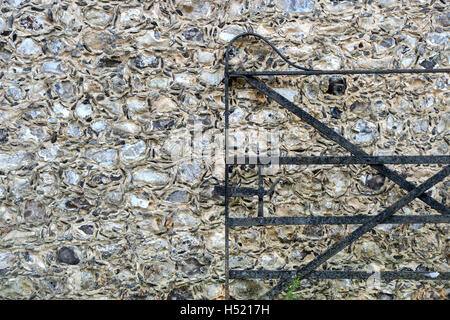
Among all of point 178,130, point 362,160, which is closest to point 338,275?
point 362,160

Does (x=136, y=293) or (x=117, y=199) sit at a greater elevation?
(x=117, y=199)

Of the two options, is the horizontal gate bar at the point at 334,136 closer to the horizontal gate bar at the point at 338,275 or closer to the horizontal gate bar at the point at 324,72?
the horizontal gate bar at the point at 324,72

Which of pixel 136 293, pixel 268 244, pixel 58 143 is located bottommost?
pixel 136 293

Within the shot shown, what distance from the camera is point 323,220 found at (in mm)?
→ 3078

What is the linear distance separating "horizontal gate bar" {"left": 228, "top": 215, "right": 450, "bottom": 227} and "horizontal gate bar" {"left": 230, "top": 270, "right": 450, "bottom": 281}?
381 millimetres

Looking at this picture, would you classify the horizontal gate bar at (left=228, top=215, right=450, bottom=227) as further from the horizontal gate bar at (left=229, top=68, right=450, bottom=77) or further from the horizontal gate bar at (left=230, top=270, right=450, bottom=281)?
the horizontal gate bar at (left=229, top=68, right=450, bottom=77)

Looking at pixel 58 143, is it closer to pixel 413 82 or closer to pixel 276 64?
pixel 276 64

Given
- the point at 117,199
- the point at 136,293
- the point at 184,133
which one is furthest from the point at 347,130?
the point at 136,293

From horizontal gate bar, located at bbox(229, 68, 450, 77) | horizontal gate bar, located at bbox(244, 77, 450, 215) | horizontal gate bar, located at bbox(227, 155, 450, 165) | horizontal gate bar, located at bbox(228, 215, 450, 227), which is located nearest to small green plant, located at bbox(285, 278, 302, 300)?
horizontal gate bar, located at bbox(228, 215, 450, 227)

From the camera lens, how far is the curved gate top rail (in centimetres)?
305

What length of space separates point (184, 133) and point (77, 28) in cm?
117

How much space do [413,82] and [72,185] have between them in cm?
279

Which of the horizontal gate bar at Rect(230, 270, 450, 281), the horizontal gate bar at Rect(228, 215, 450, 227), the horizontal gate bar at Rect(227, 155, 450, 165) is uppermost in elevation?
the horizontal gate bar at Rect(227, 155, 450, 165)

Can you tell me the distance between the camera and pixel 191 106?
3.19 m
